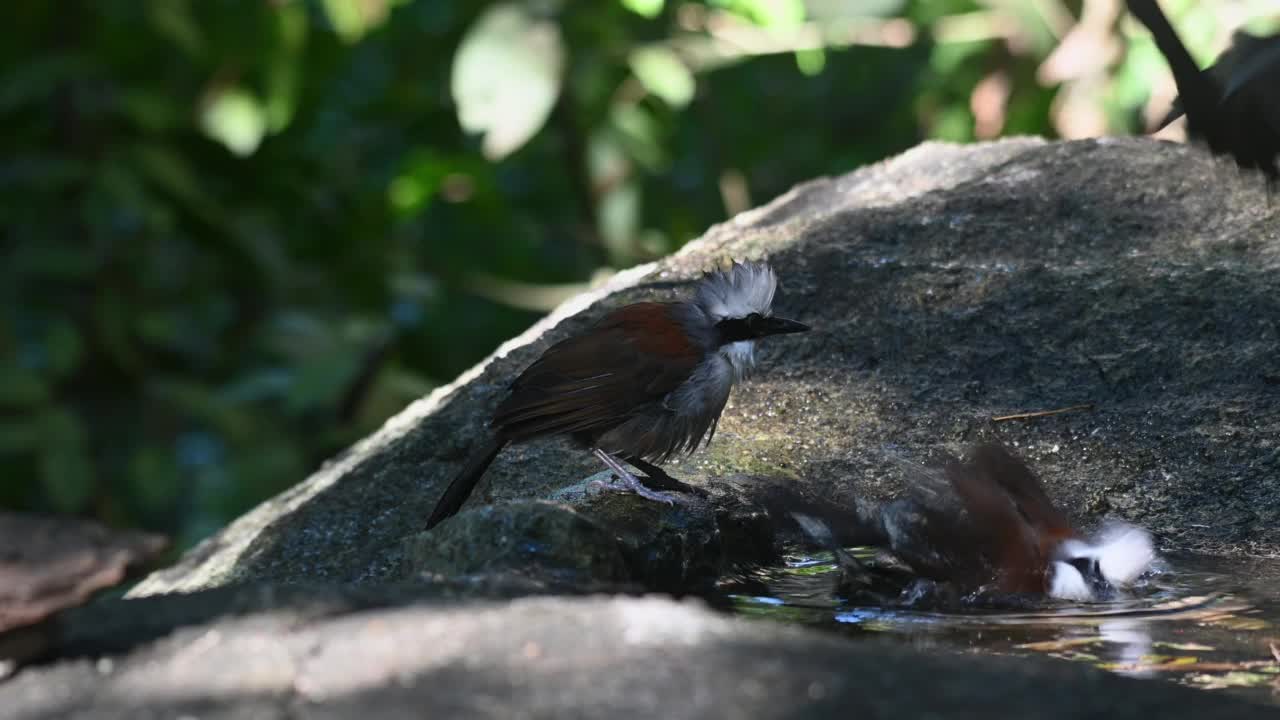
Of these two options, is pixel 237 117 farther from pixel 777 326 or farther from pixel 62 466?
pixel 777 326

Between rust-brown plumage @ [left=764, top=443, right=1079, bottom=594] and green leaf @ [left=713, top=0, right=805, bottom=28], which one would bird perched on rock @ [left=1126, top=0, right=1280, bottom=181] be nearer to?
rust-brown plumage @ [left=764, top=443, right=1079, bottom=594]

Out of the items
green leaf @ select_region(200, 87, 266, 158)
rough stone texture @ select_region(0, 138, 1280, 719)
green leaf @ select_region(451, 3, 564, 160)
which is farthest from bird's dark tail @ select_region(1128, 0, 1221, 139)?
green leaf @ select_region(200, 87, 266, 158)

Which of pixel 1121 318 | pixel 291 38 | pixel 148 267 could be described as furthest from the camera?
pixel 148 267

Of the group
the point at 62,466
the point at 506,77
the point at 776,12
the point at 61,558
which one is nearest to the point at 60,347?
the point at 62,466

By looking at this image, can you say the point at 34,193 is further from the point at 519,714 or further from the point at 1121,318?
the point at 519,714

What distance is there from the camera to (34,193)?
22.7 feet

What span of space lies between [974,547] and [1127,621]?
1.03 ft

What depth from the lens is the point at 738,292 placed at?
133 inches

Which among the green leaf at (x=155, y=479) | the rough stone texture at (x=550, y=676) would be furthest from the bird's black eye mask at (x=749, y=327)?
the green leaf at (x=155, y=479)

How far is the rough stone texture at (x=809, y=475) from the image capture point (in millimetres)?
1839

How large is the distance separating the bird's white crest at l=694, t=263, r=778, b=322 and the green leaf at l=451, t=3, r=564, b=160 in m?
1.74

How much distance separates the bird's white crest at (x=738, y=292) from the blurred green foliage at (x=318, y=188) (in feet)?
8.39

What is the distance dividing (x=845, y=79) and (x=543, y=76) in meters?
4.37

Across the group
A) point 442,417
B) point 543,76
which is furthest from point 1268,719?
point 543,76
